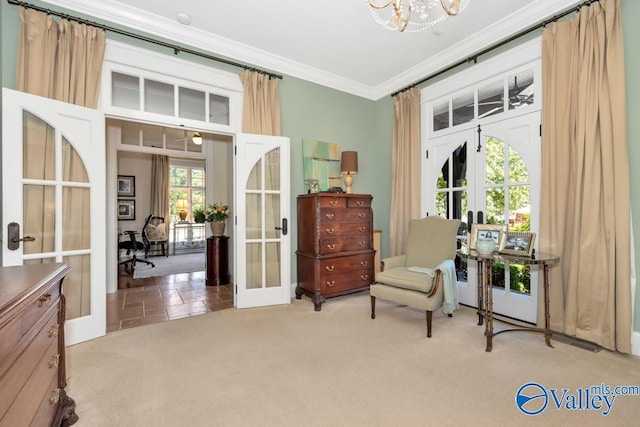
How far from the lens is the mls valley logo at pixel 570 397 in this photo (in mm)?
1776

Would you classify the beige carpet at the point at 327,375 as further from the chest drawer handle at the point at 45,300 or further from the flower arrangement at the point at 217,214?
the flower arrangement at the point at 217,214

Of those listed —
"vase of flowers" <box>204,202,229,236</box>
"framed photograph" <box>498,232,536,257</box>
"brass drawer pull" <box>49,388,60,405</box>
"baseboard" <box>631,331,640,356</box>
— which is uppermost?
"vase of flowers" <box>204,202,229,236</box>

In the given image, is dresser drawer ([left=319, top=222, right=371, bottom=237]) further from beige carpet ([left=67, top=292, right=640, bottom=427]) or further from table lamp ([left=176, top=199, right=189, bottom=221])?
table lamp ([left=176, top=199, right=189, bottom=221])

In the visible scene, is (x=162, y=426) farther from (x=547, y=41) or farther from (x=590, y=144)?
(x=547, y=41)

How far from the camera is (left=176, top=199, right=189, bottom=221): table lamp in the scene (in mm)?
8781

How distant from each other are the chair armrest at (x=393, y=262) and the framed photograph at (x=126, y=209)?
747cm

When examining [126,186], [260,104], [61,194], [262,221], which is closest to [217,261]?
[262,221]

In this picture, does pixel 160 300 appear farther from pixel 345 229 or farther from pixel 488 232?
pixel 488 232

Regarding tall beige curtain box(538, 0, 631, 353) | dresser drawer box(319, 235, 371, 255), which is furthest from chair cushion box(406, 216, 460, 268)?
tall beige curtain box(538, 0, 631, 353)

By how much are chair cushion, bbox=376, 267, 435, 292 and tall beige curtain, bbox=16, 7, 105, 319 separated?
2.89 m

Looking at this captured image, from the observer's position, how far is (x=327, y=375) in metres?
2.12

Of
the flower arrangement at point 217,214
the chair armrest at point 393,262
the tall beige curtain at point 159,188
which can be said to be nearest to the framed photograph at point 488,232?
the chair armrest at point 393,262

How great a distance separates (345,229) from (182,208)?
678 centimetres

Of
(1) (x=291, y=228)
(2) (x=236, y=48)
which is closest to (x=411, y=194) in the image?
(1) (x=291, y=228)
